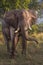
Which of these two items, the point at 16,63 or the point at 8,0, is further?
the point at 8,0

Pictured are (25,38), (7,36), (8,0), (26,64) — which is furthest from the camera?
(8,0)

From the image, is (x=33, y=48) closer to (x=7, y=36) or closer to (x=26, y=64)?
(x=7, y=36)

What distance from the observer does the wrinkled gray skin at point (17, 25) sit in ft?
26.1

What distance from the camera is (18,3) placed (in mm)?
14297

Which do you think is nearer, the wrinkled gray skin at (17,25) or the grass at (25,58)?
the grass at (25,58)

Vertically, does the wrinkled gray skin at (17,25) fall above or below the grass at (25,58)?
above

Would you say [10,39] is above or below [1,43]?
above

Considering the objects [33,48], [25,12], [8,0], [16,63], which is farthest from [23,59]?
[8,0]

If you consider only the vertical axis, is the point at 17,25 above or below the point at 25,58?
above

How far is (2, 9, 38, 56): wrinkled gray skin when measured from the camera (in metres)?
7.96

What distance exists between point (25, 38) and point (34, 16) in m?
0.97

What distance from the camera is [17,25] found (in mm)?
8125

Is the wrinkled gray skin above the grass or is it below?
above

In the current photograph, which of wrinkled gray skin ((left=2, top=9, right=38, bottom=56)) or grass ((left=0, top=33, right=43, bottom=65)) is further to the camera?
wrinkled gray skin ((left=2, top=9, right=38, bottom=56))
